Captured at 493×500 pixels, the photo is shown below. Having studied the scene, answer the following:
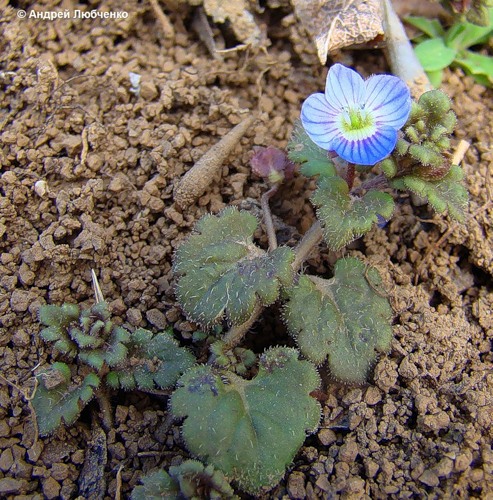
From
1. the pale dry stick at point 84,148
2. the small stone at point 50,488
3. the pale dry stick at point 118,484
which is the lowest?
the pale dry stick at point 118,484

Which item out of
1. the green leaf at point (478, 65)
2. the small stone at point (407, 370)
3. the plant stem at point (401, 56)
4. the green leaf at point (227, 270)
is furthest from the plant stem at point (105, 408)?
the green leaf at point (478, 65)

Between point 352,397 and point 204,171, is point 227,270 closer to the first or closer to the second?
point 204,171

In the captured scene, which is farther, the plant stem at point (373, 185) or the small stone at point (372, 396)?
the plant stem at point (373, 185)

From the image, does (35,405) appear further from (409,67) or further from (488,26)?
(488,26)

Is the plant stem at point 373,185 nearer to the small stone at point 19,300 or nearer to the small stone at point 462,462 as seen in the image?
the small stone at point 462,462

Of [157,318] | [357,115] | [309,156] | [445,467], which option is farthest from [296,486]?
[357,115]
